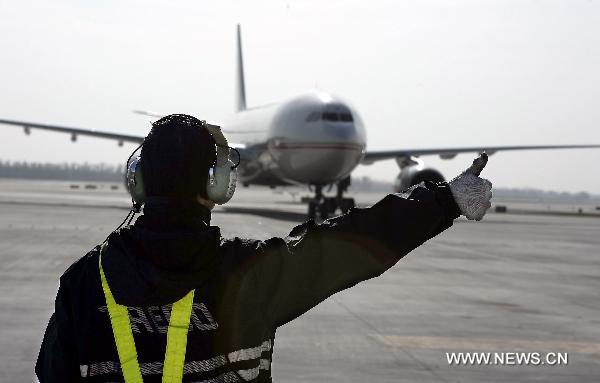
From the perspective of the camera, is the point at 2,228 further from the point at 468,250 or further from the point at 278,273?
the point at 278,273

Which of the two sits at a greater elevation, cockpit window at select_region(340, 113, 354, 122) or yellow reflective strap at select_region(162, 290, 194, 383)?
cockpit window at select_region(340, 113, 354, 122)

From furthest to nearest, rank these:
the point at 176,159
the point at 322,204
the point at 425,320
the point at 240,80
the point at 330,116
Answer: the point at 240,80, the point at 322,204, the point at 330,116, the point at 425,320, the point at 176,159

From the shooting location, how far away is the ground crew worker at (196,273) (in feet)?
7.14

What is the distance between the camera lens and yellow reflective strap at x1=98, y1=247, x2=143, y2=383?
2.16 meters

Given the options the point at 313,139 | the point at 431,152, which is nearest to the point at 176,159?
the point at 313,139

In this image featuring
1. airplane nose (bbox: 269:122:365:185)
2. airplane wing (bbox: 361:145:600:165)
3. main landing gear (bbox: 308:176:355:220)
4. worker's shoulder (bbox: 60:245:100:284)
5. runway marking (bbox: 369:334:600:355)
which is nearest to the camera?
worker's shoulder (bbox: 60:245:100:284)

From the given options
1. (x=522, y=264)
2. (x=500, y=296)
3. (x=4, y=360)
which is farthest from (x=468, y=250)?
(x=4, y=360)

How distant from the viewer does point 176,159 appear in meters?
2.28

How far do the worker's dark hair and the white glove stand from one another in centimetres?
72

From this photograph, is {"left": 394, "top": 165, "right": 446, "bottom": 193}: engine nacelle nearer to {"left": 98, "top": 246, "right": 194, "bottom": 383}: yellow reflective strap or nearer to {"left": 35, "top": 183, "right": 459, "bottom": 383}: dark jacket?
{"left": 35, "top": 183, "right": 459, "bottom": 383}: dark jacket

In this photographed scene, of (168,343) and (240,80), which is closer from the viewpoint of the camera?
(168,343)

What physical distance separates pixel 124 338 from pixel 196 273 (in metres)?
0.25

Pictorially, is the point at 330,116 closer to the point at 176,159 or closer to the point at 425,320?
the point at 425,320

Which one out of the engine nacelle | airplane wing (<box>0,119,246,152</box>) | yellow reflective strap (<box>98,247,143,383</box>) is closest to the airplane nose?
the engine nacelle
